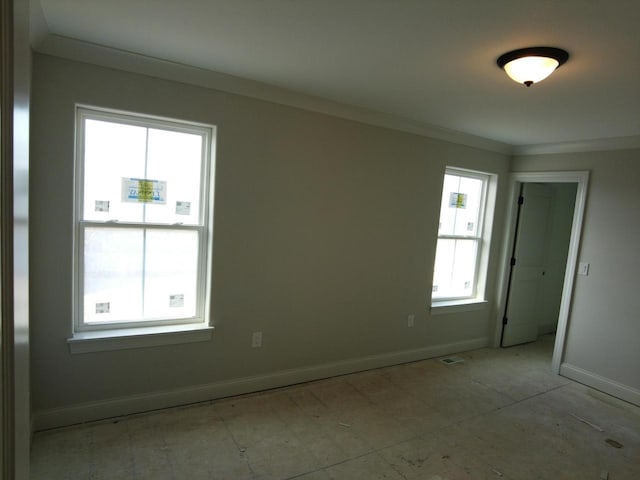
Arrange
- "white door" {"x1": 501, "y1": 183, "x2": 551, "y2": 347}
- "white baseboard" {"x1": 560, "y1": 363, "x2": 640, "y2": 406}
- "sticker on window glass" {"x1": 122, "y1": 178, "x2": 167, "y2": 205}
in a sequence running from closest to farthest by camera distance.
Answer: "sticker on window glass" {"x1": 122, "y1": 178, "x2": 167, "y2": 205}, "white baseboard" {"x1": 560, "y1": 363, "x2": 640, "y2": 406}, "white door" {"x1": 501, "y1": 183, "x2": 551, "y2": 347}

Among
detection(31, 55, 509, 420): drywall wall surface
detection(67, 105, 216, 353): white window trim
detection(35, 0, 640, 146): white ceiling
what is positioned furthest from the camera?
detection(67, 105, 216, 353): white window trim

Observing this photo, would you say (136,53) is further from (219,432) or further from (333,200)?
(219,432)

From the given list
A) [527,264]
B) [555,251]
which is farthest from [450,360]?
[555,251]

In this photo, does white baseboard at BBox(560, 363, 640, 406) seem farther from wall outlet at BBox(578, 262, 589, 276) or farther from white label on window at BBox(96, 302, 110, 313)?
white label on window at BBox(96, 302, 110, 313)

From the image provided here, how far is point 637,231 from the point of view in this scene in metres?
3.43

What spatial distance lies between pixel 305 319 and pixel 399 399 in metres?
1.05

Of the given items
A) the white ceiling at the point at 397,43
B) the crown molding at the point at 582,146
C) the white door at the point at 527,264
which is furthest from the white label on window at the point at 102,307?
the crown molding at the point at 582,146

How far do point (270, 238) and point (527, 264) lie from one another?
3488 millimetres

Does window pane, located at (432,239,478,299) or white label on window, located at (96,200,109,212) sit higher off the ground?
white label on window, located at (96,200,109,212)

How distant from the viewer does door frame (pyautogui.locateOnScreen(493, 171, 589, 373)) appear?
151 inches

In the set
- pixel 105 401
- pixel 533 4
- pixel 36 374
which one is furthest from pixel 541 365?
pixel 36 374

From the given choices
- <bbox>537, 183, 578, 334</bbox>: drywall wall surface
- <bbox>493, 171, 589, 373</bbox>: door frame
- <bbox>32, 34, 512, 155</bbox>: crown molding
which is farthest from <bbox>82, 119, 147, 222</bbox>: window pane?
<bbox>537, 183, 578, 334</bbox>: drywall wall surface

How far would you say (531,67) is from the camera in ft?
6.21

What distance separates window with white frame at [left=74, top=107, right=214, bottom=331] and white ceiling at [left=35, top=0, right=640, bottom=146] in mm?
525
